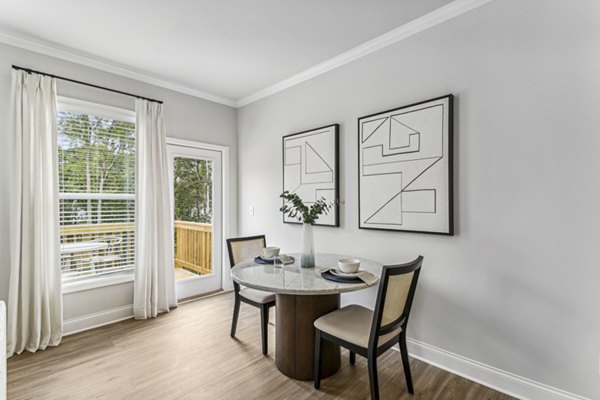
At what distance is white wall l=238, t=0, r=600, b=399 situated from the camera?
1.74 meters

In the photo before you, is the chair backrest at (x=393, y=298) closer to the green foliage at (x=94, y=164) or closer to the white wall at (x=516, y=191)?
the white wall at (x=516, y=191)

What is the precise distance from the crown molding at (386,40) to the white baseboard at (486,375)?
2534 mm

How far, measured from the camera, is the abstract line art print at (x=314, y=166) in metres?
3.04

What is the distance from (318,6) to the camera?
2221 mm

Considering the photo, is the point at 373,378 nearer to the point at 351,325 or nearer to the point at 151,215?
the point at 351,325

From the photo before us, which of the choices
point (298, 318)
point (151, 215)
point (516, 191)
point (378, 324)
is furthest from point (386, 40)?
point (151, 215)

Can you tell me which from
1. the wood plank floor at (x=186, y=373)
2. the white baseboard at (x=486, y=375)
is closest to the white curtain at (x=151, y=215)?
the wood plank floor at (x=186, y=373)

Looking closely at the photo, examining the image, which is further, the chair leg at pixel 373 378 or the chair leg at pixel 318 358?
the chair leg at pixel 318 358

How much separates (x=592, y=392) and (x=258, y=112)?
12.9 feet

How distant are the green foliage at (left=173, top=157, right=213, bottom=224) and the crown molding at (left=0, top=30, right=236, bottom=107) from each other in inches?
34.6

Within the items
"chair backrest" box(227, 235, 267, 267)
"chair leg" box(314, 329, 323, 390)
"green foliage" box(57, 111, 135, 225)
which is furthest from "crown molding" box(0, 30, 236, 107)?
"chair leg" box(314, 329, 323, 390)

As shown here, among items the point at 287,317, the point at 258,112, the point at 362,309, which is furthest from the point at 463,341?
the point at 258,112

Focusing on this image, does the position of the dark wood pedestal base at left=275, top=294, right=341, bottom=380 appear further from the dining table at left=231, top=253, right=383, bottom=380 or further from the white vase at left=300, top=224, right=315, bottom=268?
the white vase at left=300, top=224, right=315, bottom=268

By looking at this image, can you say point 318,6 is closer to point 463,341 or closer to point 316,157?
point 316,157
